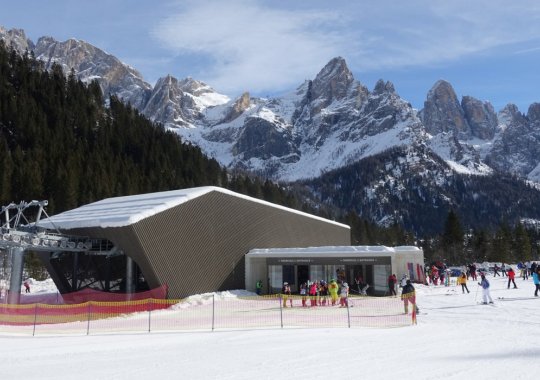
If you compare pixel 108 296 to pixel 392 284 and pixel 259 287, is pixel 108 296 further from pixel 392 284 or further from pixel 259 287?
pixel 392 284

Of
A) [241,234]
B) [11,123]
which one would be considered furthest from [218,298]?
[11,123]

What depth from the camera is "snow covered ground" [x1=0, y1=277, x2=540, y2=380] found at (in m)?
10.1

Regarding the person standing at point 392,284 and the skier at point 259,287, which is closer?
the person standing at point 392,284

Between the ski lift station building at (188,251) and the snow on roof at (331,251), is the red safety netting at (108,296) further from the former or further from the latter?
the snow on roof at (331,251)

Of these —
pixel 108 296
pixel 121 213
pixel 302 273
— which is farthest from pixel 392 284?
pixel 108 296

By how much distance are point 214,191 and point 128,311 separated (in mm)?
10620

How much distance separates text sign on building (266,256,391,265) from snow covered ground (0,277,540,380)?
13.9 m

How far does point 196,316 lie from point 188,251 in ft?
25.7

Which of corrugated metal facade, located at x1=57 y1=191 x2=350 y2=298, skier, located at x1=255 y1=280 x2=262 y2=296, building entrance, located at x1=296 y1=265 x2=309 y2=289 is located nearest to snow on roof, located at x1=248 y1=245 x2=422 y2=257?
building entrance, located at x1=296 y1=265 x2=309 y2=289

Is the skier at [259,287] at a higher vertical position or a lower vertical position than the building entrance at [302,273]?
lower

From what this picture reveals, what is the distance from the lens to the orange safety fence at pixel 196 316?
768 inches

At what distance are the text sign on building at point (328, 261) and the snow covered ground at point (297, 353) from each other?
1389 cm

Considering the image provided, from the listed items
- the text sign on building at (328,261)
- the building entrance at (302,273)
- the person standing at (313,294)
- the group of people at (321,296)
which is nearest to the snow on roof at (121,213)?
the text sign on building at (328,261)

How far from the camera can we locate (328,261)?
113ft
